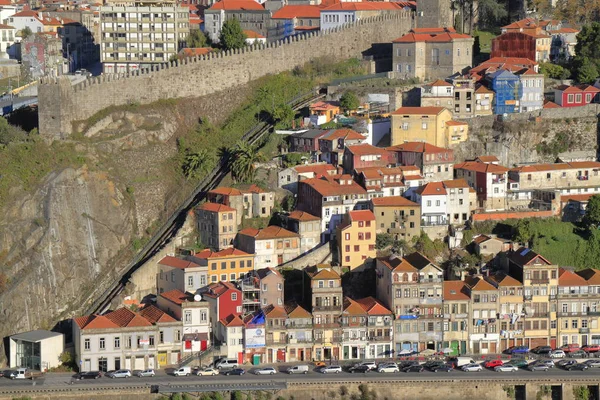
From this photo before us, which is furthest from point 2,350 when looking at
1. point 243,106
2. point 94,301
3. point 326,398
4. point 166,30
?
point 166,30

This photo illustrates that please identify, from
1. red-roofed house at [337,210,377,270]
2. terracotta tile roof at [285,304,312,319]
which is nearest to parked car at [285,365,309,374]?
terracotta tile roof at [285,304,312,319]

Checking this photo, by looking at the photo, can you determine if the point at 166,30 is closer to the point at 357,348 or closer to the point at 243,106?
the point at 243,106

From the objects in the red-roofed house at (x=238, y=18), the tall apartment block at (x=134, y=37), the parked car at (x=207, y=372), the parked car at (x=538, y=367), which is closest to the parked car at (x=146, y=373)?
the parked car at (x=207, y=372)

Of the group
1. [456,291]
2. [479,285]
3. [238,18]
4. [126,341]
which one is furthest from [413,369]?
[238,18]

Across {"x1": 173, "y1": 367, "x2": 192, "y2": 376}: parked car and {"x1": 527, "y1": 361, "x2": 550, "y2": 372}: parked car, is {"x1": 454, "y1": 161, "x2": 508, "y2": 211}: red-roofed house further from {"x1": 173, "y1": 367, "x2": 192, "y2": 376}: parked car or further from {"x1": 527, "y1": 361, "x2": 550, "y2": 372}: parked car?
{"x1": 173, "y1": 367, "x2": 192, "y2": 376}: parked car

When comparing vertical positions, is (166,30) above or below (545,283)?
above
